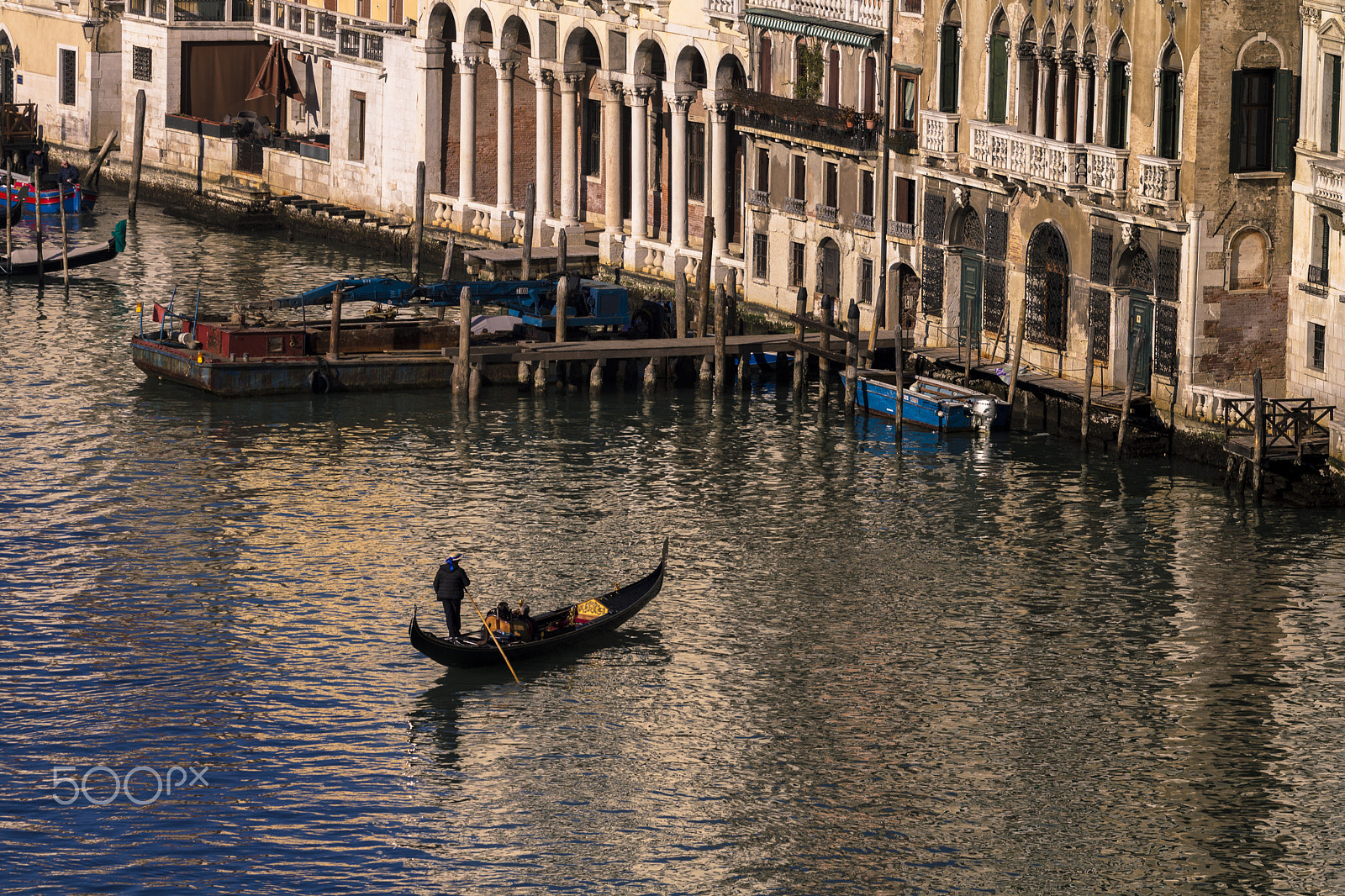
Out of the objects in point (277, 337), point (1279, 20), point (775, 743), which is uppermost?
point (1279, 20)

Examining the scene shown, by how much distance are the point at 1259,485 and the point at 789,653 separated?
47.7 feet

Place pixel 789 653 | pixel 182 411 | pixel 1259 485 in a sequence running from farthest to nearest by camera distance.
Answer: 1. pixel 182 411
2. pixel 1259 485
3. pixel 789 653

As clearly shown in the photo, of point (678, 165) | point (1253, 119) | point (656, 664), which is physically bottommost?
point (656, 664)

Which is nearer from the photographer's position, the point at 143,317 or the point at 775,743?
the point at 775,743

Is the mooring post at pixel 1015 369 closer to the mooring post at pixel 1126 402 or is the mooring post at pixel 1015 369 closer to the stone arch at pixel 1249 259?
the mooring post at pixel 1126 402

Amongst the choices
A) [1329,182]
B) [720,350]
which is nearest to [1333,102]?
[1329,182]

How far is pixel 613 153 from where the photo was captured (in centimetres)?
8406

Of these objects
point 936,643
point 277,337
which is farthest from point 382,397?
point 936,643

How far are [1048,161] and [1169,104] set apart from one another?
4205mm

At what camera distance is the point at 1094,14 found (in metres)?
62.7

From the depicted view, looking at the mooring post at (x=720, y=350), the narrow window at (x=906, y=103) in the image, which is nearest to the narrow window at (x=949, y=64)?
the narrow window at (x=906, y=103)

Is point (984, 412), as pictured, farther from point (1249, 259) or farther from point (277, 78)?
point (277, 78)

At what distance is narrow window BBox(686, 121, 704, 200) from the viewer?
84.1 m

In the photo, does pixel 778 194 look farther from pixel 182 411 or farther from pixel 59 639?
pixel 59 639
